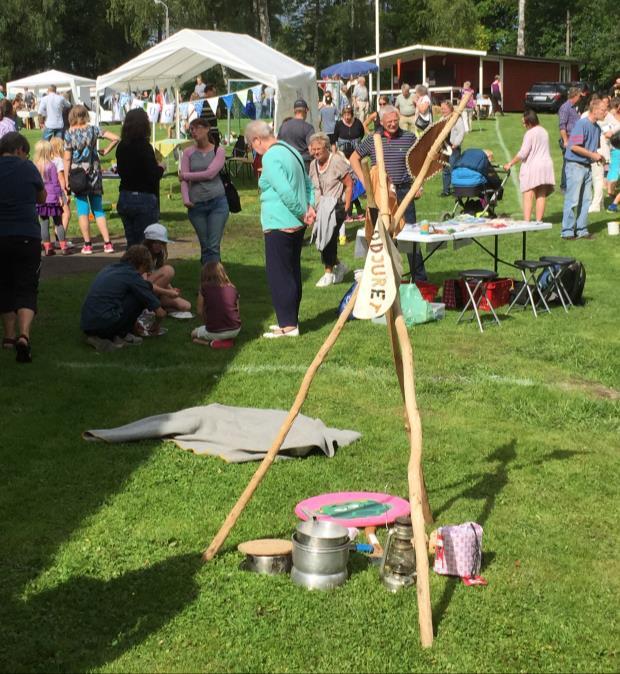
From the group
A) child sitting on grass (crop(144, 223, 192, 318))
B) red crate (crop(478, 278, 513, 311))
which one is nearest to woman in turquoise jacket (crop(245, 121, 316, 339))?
child sitting on grass (crop(144, 223, 192, 318))

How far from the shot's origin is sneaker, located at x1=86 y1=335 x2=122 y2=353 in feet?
30.3

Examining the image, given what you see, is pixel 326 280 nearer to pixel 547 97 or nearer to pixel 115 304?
pixel 115 304

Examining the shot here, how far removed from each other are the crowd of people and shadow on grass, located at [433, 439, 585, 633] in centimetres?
174

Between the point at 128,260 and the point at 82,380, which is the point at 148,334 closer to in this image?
the point at 128,260

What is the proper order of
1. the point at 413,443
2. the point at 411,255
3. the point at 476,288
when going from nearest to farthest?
the point at 413,443 < the point at 476,288 < the point at 411,255

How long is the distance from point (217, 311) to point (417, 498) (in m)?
5.28

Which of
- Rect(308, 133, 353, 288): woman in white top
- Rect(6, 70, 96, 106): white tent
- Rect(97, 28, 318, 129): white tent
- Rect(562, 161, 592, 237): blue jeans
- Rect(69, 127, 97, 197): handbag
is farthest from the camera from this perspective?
Rect(6, 70, 96, 106): white tent

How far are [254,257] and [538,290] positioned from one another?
201 inches

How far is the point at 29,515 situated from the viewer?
557cm

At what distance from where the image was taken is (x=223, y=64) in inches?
840

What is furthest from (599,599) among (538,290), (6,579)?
(538,290)

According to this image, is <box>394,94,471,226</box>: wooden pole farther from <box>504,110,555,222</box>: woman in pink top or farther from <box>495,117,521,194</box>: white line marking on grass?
<box>495,117,521,194</box>: white line marking on grass

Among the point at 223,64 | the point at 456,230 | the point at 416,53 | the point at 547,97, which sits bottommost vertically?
the point at 456,230

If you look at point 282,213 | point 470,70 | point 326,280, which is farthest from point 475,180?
point 470,70
